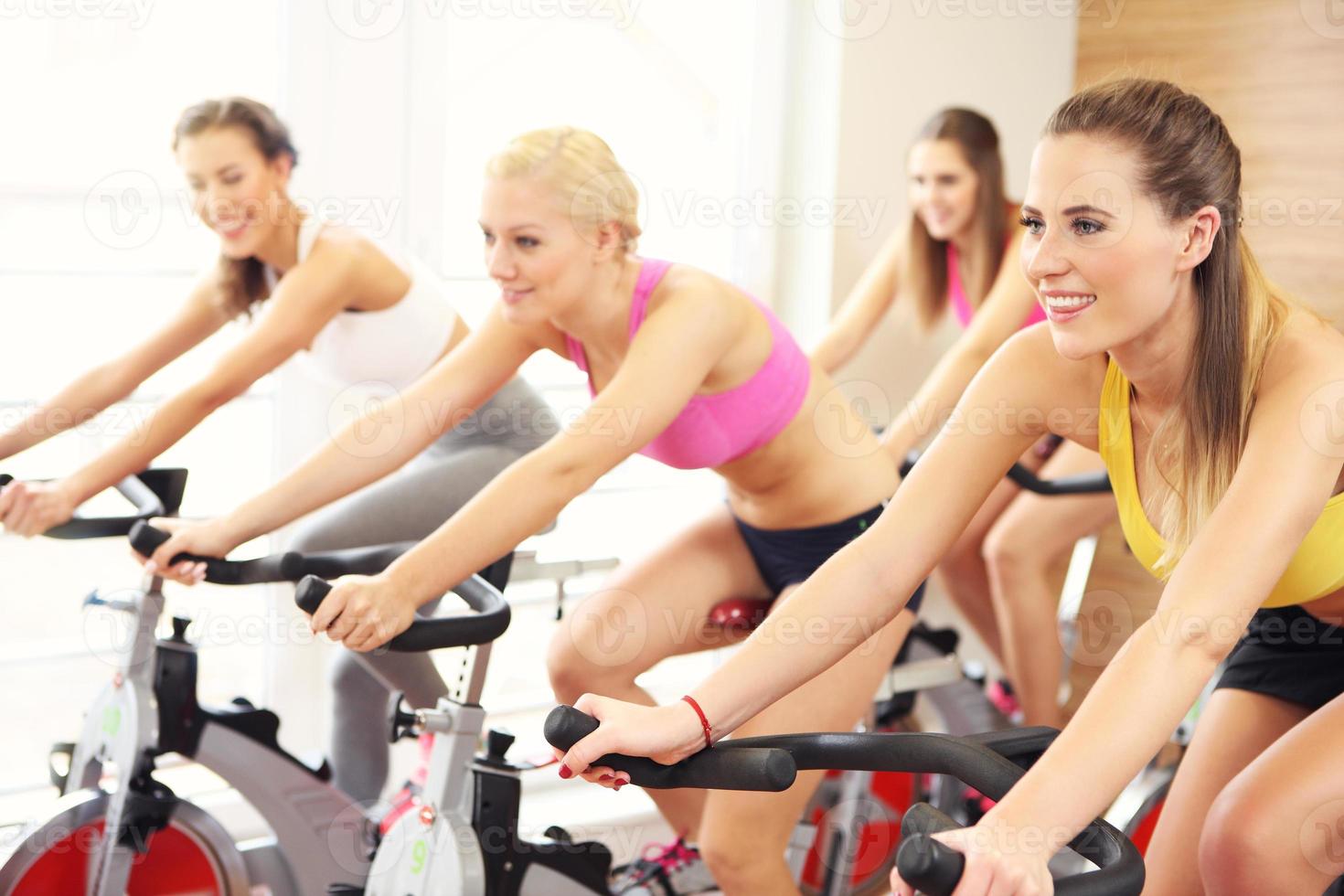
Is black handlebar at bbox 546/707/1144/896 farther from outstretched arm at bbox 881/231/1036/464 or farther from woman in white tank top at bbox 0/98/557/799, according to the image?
outstretched arm at bbox 881/231/1036/464

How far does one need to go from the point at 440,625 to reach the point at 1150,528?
0.83 metres

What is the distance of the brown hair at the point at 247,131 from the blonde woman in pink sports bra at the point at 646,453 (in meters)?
0.58

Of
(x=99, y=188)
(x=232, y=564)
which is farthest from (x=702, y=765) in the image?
(x=99, y=188)

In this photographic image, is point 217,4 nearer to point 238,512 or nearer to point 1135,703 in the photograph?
point 238,512

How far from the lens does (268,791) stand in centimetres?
212

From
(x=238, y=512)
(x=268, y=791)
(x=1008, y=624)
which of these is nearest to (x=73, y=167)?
(x=238, y=512)

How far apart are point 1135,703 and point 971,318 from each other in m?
2.00

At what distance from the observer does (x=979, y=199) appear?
3.08 m

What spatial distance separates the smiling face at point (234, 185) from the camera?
92.1 inches

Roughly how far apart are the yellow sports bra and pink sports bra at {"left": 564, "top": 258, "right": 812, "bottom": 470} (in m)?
0.64

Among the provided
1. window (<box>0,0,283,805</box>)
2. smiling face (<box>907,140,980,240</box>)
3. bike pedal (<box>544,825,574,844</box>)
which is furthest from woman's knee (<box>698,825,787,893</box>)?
smiling face (<box>907,140,980,240</box>)
